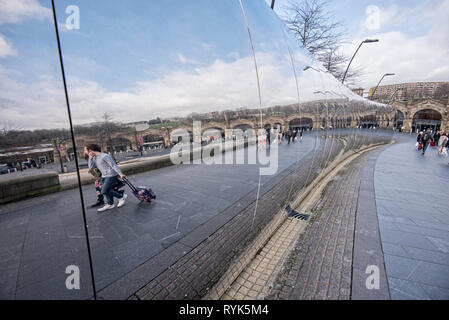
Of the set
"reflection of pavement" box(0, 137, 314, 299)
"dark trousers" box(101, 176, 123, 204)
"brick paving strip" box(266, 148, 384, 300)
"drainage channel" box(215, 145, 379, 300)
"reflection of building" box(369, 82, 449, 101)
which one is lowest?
"drainage channel" box(215, 145, 379, 300)

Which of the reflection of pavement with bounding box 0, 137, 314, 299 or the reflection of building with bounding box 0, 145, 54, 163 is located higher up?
the reflection of building with bounding box 0, 145, 54, 163

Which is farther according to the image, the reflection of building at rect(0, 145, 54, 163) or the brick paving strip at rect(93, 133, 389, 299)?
the brick paving strip at rect(93, 133, 389, 299)

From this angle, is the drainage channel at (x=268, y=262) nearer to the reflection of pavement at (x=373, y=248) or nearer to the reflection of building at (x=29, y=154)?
the reflection of pavement at (x=373, y=248)

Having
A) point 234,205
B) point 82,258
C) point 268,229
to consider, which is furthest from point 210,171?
point 82,258

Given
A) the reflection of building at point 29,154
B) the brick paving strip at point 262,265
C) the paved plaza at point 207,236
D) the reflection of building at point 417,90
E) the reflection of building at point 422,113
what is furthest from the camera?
the reflection of building at point 417,90

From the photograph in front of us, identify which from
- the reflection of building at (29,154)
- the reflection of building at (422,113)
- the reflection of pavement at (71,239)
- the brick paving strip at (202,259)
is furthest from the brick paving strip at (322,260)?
the reflection of building at (422,113)

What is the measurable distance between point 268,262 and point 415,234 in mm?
2835

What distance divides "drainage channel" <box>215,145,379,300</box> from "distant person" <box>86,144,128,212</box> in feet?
6.43

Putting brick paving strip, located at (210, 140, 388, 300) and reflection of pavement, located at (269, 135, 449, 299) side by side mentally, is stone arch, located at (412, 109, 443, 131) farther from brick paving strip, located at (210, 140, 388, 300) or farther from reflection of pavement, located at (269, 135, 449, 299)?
brick paving strip, located at (210, 140, 388, 300)

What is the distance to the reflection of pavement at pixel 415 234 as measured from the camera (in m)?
2.22

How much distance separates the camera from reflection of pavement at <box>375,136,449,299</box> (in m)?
2.22

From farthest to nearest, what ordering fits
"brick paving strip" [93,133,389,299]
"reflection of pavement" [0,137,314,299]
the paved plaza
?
"brick paving strip" [93,133,389,299] < the paved plaza < "reflection of pavement" [0,137,314,299]

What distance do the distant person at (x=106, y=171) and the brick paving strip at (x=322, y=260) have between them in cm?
239

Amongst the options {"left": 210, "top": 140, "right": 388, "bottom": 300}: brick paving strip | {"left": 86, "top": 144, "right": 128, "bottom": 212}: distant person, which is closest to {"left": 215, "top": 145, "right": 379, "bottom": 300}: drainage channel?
{"left": 210, "top": 140, "right": 388, "bottom": 300}: brick paving strip
